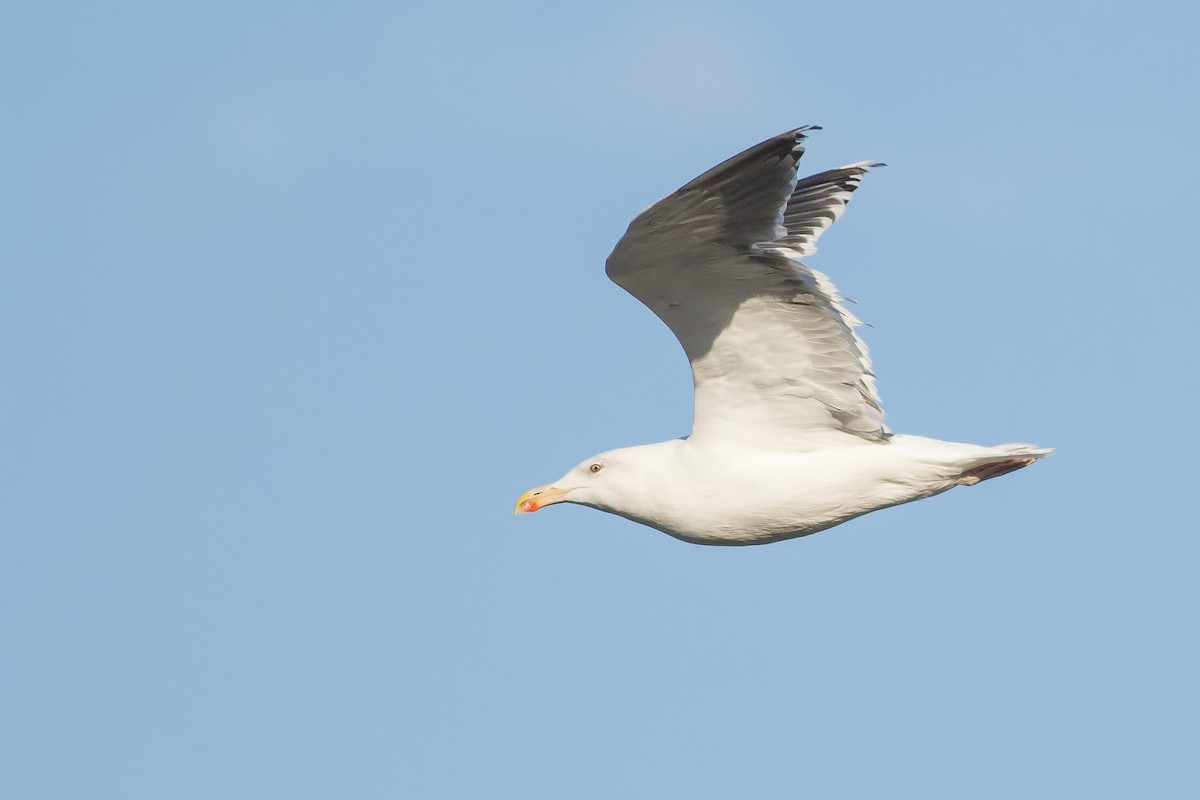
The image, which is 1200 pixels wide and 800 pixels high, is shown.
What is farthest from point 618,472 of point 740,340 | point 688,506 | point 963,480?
point 963,480

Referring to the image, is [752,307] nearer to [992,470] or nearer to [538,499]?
[992,470]

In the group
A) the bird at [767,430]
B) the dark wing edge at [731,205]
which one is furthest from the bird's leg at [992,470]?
the dark wing edge at [731,205]

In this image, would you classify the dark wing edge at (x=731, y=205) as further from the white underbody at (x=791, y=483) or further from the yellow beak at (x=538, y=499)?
the yellow beak at (x=538, y=499)

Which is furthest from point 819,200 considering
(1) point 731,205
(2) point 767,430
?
(1) point 731,205

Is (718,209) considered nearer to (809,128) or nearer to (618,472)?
(809,128)

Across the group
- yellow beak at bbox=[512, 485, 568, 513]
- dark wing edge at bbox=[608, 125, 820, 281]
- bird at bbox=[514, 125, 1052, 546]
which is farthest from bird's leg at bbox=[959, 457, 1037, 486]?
yellow beak at bbox=[512, 485, 568, 513]

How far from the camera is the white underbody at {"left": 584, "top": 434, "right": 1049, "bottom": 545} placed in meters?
12.0

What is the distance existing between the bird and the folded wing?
0.01 m

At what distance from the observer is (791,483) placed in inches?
477

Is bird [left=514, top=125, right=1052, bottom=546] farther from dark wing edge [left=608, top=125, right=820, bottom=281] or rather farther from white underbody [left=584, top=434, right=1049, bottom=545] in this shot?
dark wing edge [left=608, top=125, right=820, bottom=281]

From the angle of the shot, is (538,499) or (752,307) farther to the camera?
(538,499)

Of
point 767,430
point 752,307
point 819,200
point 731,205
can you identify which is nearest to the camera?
point 731,205

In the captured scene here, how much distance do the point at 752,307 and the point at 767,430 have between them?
1.10 m

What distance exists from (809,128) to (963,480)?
3.06 m
